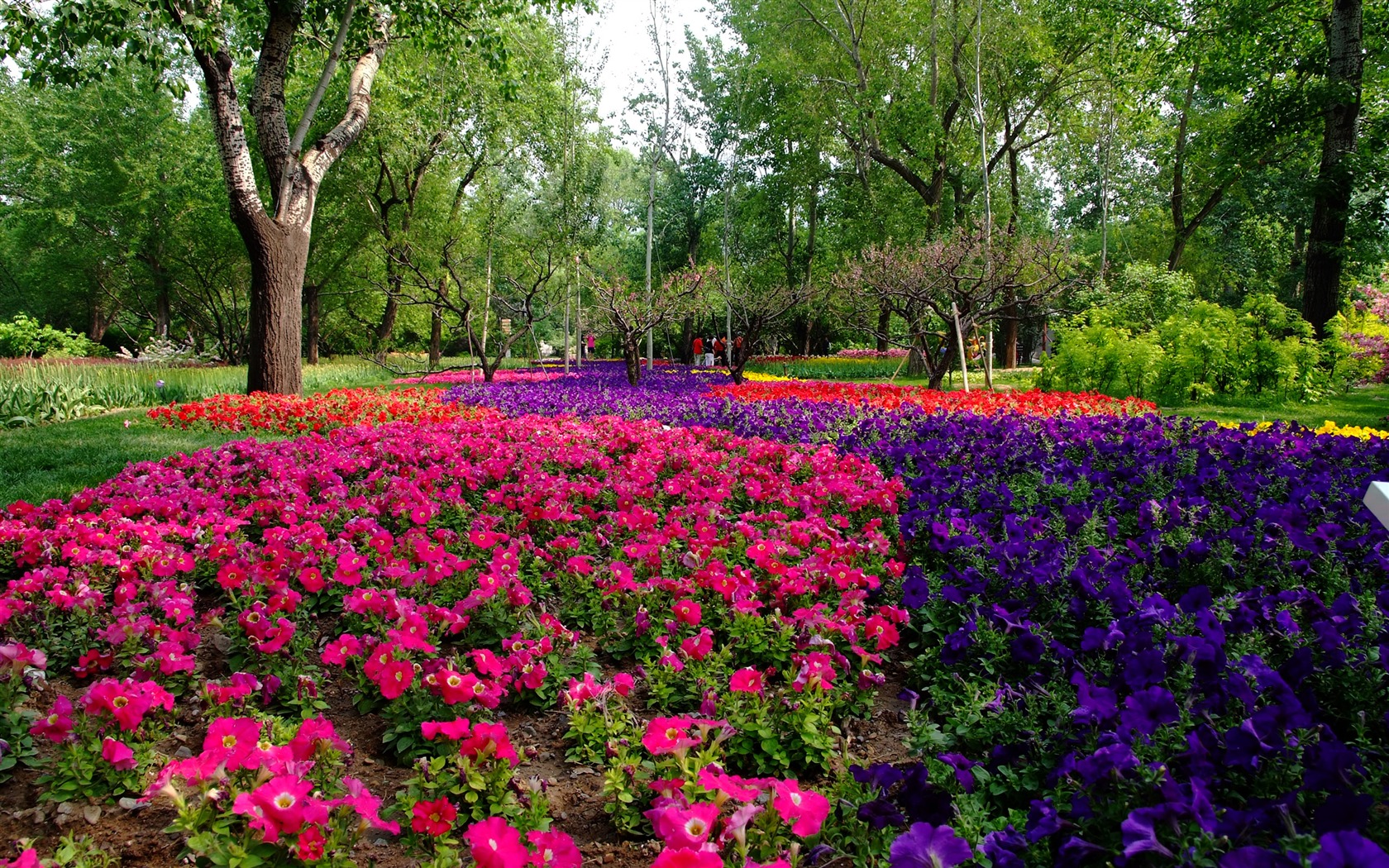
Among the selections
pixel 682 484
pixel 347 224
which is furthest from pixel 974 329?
pixel 347 224

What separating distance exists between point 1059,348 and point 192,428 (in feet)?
43.9

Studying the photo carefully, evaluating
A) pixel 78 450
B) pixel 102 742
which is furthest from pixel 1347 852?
pixel 78 450

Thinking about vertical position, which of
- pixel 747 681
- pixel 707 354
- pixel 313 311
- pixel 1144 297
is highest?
pixel 313 311

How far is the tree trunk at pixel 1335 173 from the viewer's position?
11.7m

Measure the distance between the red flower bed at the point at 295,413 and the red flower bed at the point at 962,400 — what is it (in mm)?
4376

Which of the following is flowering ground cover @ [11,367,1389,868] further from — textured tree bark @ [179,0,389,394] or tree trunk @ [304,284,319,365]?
tree trunk @ [304,284,319,365]

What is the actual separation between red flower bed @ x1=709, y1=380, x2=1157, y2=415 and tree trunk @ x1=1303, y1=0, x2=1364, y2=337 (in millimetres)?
5381

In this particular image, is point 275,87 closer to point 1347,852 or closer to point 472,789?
point 472,789

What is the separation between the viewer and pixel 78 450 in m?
6.66

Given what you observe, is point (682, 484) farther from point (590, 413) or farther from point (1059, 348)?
point (1059, 348)

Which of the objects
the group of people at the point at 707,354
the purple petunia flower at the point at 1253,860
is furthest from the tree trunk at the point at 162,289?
the purple petunia flower at the point at 1253,860

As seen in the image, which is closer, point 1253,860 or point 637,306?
point 1253,860

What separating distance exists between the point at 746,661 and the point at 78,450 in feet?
23.3

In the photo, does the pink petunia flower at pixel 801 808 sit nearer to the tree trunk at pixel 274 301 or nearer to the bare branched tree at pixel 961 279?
the tree trunk at pixel 274 301
